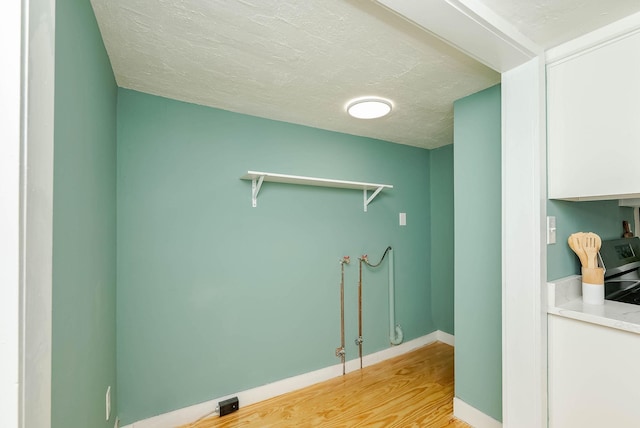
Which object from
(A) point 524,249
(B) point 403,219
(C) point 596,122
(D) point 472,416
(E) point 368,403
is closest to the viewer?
(C) point 596,122

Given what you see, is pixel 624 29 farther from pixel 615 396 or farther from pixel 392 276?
pixel 392 276

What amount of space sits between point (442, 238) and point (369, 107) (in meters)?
1.78

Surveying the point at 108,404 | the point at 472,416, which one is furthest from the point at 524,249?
the point at 108,404

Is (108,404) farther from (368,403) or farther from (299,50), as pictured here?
(299,50)

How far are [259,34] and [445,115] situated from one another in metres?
1.61

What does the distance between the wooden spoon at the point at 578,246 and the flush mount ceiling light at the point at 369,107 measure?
1.37 metres

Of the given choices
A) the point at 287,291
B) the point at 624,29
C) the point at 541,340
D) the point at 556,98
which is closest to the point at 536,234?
the point at 541,340

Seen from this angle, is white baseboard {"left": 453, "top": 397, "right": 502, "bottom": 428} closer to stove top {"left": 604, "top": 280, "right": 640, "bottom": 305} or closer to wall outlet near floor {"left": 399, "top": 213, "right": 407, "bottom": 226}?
stove top {"left": 604, "top": 280, "right": 640, "bottom": 305}

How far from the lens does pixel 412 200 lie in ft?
10.2

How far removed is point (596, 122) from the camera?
134cm

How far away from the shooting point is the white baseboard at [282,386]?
6.22ft

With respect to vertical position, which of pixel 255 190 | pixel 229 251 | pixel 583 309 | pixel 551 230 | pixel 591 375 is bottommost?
pixel 591 375

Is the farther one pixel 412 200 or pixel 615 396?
pixel 412 200

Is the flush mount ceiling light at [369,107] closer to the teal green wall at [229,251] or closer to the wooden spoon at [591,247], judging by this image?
the teal green wall at [229,251]
